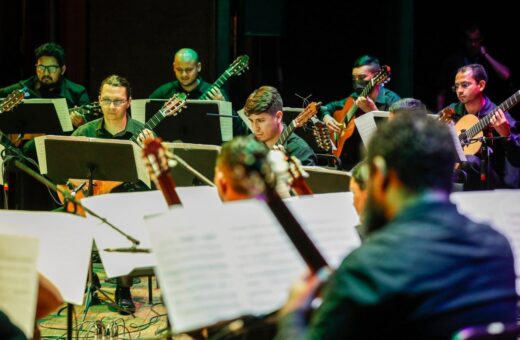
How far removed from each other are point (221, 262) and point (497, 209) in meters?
1.30

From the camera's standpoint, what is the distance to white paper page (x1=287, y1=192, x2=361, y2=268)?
320 cm

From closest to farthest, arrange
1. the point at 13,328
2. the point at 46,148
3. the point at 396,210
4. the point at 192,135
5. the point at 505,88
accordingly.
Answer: the point at 396,210 → the point at 13,328 → the point at 46,148 → the point at 192,135 → the point at 505,88

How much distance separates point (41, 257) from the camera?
3439 mm

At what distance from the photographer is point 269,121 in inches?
244

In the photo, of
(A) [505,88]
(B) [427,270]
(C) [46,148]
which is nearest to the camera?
(B) [427,270]

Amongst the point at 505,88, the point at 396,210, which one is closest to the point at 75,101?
the point at 505,88

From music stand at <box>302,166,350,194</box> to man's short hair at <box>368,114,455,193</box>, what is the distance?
7.41 feet

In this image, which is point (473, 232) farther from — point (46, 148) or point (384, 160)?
point (46, 148)

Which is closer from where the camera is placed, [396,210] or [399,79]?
[396,210]

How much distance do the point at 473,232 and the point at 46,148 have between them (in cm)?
421

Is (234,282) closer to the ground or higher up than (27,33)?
closer to the ground

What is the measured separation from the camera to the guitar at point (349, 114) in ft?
26.7

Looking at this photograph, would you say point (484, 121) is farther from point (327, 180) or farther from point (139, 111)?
point (139, 111)

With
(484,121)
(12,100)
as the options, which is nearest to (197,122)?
(12,100)
